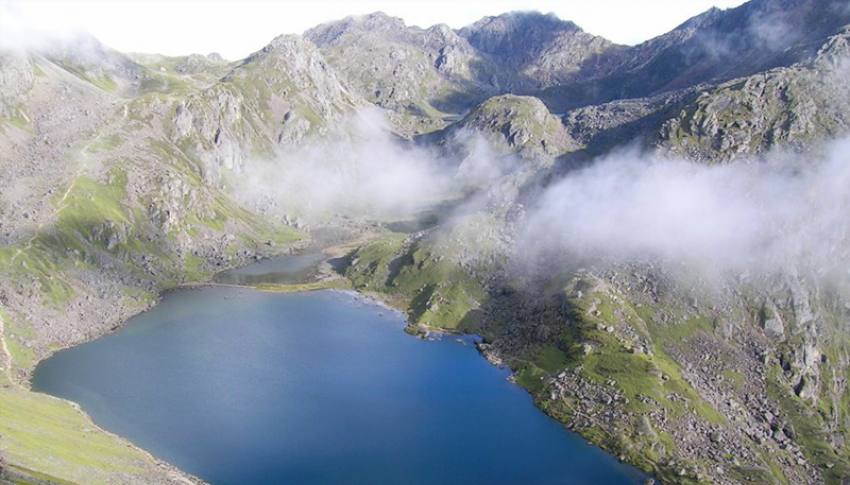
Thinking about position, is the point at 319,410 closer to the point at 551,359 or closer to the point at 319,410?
the point at 319,410

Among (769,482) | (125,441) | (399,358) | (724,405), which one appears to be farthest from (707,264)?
(125,441)

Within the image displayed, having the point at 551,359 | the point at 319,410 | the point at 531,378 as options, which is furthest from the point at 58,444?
the point at 551,359

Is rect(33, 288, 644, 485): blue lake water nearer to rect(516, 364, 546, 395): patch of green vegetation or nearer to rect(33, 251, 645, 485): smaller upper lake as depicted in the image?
rect(33, 251, 645, 485): smaller upper lake

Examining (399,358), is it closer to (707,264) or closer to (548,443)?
(548,443)

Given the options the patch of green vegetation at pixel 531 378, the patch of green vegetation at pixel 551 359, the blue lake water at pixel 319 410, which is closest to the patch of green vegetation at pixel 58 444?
the blue lake water at pixel 319 410

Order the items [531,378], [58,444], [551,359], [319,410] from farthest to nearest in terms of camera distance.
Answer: [551,359] < [531,378] < [319,410] < [58,444]

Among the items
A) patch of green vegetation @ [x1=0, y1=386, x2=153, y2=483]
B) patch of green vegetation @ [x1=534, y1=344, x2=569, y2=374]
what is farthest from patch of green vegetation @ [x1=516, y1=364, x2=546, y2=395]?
patch of green vegetation @ [x1=0, y1=386, x2=153, y2=483]

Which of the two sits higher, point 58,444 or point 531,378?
point 58,444
